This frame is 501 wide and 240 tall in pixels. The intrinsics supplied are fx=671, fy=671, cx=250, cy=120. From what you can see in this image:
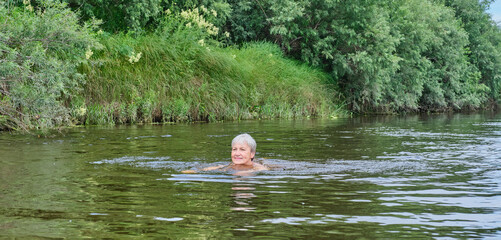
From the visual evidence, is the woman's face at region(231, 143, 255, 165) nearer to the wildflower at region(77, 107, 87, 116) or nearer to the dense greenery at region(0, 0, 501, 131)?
the dense greenery at region(0, 0, 501, 131)

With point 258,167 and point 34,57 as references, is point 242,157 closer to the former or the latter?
point 258,167

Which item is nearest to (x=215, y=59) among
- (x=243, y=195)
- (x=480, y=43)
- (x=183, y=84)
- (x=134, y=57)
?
(x=183, y=84)

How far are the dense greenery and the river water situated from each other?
2557 millimetres

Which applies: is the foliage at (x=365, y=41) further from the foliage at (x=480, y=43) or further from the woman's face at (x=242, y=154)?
the woman's face at (x=242, y=154)

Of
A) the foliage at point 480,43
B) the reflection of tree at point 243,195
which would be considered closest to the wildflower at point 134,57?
the reflection of tree at point 243,195

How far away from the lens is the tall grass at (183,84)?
22297 mm

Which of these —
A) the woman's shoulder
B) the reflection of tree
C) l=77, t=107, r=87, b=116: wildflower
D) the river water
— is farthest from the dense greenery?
the reflection of tree

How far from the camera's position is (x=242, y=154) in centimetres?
991

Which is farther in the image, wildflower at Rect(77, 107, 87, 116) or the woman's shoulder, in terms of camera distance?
wildflower at Rect(77, 107, 87, 116)

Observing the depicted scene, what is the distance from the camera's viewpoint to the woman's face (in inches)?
391

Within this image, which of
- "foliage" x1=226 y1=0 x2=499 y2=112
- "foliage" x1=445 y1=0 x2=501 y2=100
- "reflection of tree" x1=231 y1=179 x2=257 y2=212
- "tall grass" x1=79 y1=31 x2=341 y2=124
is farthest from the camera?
"foliage" x1=445 y1=0 x2=501 y2=100

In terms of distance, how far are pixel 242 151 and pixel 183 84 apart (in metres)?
15.1

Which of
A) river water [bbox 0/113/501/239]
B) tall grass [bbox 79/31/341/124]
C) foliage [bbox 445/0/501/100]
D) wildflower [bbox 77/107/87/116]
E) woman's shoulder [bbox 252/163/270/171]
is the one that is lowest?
river water [bbox 0/113/501/239]

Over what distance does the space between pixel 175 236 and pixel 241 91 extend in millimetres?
21761
